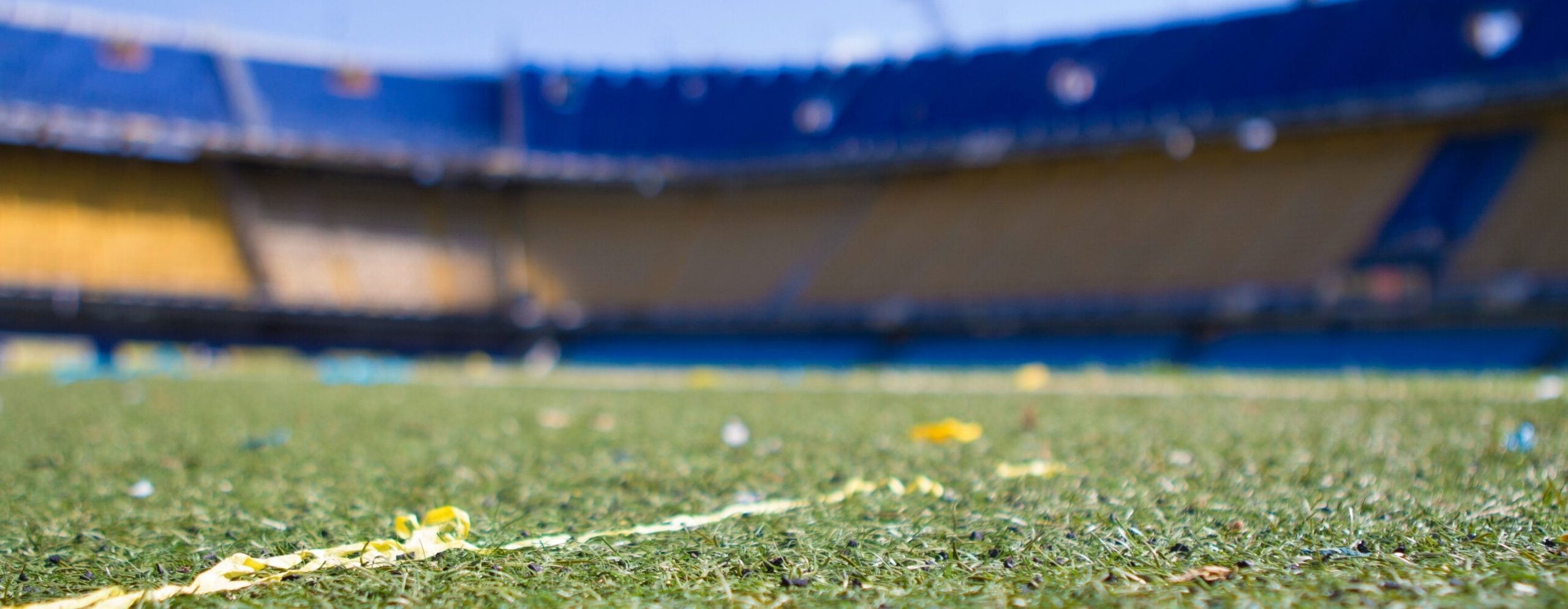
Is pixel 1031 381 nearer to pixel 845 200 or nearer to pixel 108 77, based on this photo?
pixel 845 200

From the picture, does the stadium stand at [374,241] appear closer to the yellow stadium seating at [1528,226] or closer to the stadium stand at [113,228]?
the stadium stand at [113,228]

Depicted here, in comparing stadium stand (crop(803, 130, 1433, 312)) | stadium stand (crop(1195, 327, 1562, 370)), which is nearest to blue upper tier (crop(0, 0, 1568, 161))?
stadium stand (crop(803, 130, 1433, 312))

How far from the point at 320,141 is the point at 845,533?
20981mm

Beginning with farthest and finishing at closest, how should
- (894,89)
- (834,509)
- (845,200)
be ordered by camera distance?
(894,89) → (845,200) → (834,509)

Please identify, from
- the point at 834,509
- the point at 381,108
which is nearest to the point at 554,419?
the point at 834,509

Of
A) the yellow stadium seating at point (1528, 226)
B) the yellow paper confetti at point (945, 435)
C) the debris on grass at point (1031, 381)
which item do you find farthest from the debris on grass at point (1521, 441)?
the yellow stadium seating at point (1528, 226)

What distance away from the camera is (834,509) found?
1860 mm

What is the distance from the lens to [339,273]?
19.5m

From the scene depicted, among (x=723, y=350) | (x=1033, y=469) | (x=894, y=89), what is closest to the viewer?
(x=1033, y=469)

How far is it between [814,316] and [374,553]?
17538 millimetres

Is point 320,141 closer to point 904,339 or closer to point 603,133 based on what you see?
point 603,133

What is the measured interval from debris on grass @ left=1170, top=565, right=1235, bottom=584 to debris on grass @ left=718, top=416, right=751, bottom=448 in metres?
2.02

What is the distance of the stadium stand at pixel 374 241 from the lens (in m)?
19.0

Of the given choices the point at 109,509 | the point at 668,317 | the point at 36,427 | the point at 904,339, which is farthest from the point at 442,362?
the point at 109,509
